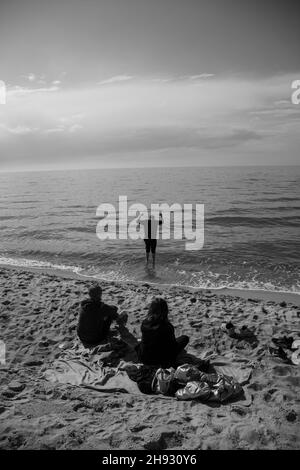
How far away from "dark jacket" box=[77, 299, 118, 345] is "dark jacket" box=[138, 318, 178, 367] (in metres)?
1.66

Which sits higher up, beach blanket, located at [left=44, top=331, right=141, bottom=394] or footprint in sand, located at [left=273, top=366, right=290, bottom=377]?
footprint in sand, located at [left=273, top=366, right=290, bottom=377]

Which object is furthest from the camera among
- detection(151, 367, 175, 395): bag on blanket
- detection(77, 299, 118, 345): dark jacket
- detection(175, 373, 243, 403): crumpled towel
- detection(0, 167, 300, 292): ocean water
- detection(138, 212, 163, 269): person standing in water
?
detection(138, 212, 163, 269): person standing in water

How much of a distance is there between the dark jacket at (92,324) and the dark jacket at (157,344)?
1.66 metres

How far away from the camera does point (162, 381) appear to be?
602 cm

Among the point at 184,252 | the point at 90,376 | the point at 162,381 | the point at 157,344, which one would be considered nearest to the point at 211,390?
the point at 162,381

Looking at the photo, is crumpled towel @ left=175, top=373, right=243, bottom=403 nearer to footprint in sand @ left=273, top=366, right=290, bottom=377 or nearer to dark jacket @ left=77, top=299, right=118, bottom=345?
footprint in sand @ left=273, top=366, right=290, bottom=377

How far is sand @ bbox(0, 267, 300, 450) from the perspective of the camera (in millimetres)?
4637

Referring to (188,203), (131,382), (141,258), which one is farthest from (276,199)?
(131,382)

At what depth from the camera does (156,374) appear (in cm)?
617

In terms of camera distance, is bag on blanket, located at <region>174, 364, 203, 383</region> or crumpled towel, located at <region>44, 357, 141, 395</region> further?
crumpled towel, located at <region>44, 357, 141, 395</region>

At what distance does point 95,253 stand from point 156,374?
511 inches

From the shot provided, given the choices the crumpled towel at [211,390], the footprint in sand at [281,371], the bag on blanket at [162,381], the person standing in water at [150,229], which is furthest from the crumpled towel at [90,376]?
the person standing in water at [150,229]

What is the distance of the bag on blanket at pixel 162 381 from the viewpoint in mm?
5922

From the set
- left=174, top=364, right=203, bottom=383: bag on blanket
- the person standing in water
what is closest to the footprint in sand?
left=174, top=364, right=203, bottom=383: bag on blanket
